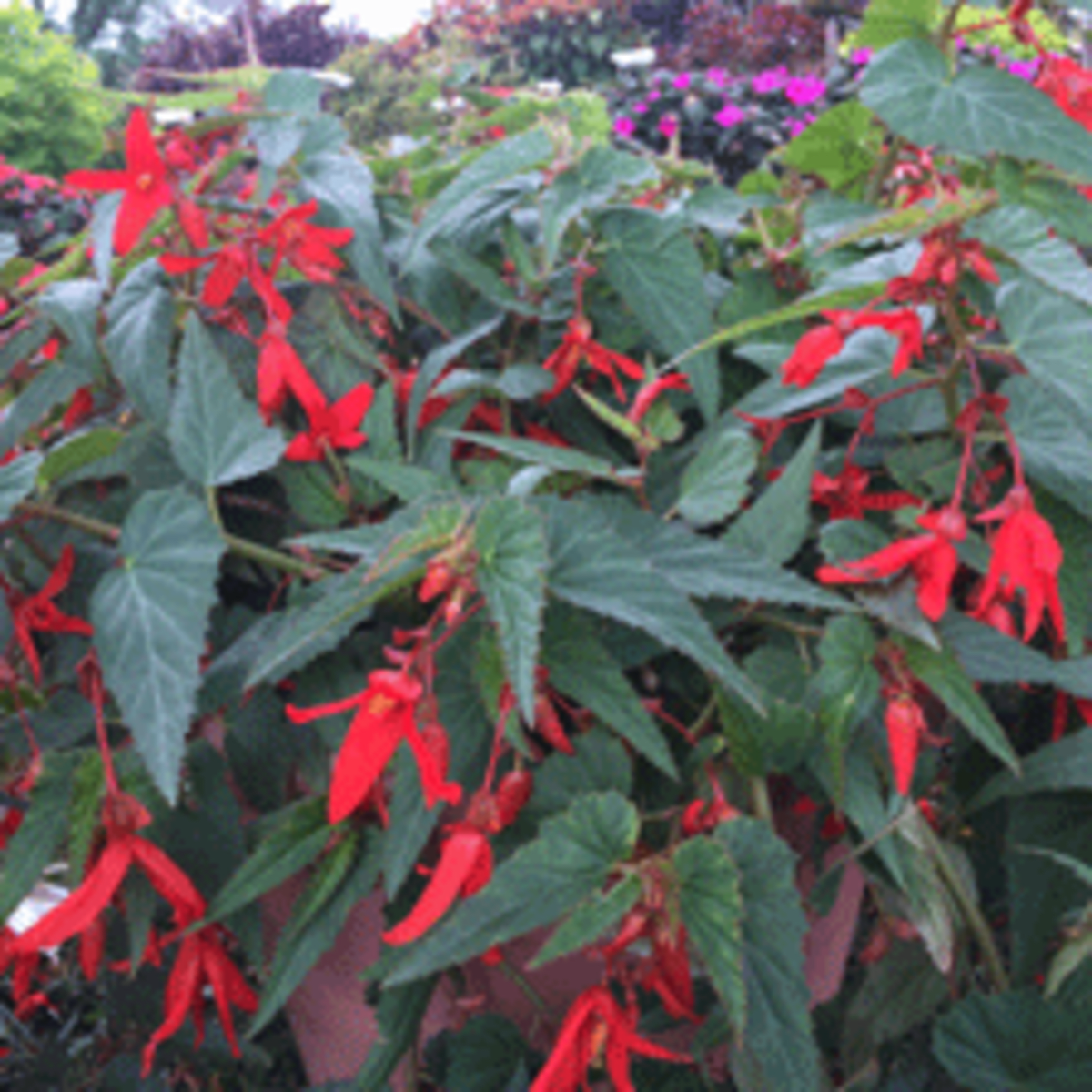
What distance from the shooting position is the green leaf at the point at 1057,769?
485 millimetres

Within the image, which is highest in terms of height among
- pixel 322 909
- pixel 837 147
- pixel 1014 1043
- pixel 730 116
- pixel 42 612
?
pixel 837 147

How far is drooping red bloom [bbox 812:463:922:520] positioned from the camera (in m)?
0.51

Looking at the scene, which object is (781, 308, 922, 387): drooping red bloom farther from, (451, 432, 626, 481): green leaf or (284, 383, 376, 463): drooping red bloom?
(284, 383, 376, 463): drooping red bloom

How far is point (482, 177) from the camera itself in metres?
0.56

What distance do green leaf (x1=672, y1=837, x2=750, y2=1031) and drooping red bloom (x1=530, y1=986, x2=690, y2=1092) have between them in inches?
1.8

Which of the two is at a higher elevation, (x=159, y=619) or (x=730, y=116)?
(x=159, y=619)

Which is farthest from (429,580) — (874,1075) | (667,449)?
(874,1075)

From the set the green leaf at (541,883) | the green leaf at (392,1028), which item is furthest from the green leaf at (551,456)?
the green leaf at (392,1028)

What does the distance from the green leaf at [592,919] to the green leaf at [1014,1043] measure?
24 cm

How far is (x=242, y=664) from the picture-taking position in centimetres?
49

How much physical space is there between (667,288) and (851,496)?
0.47 ft

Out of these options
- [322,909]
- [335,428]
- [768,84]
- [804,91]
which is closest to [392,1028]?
[322,909]

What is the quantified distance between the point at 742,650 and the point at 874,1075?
254mm

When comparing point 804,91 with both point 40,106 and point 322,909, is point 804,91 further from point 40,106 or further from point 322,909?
point 322,909
